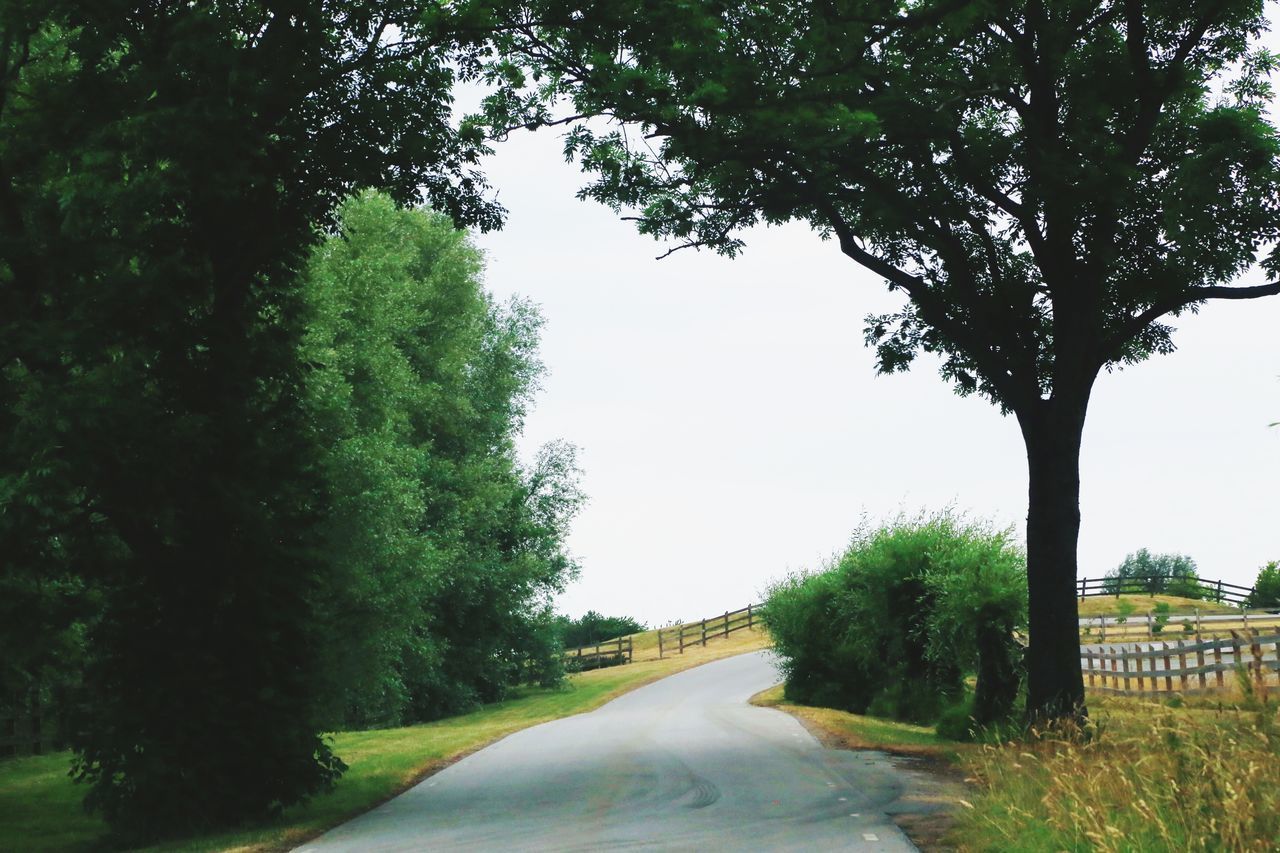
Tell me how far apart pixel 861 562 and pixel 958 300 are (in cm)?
781

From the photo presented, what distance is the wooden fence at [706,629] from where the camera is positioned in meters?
63.0

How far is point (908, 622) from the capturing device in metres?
26.2

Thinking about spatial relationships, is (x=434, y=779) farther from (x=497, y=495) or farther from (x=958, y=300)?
(x=497, y=495)

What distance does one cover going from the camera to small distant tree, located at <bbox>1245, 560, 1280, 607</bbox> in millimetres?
60344

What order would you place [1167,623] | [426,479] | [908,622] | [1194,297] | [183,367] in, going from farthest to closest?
[1167,623], [426,479], [908,622], [1194,297], [183,367]

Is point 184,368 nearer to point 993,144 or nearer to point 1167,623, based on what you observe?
point 993,144

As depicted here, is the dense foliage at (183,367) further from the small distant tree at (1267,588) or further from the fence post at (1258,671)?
the small distant tree at (1267,588)

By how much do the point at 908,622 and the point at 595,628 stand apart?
1806 inches

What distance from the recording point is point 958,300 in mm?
21141

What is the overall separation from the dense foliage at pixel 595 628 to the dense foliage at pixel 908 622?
37244mm

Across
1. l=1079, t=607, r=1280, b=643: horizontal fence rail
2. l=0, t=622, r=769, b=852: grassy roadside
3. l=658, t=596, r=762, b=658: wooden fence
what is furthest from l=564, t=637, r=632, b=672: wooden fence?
l=0, t=622, r=769, b=852: grassy roadside

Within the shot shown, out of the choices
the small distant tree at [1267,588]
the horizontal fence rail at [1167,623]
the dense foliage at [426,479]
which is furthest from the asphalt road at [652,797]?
the small distant tree at [1267,588]

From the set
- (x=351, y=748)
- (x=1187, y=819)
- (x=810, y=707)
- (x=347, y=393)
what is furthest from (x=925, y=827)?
(x=810, y=707)

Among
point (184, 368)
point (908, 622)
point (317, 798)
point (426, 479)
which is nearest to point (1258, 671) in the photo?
point (184, 368)
